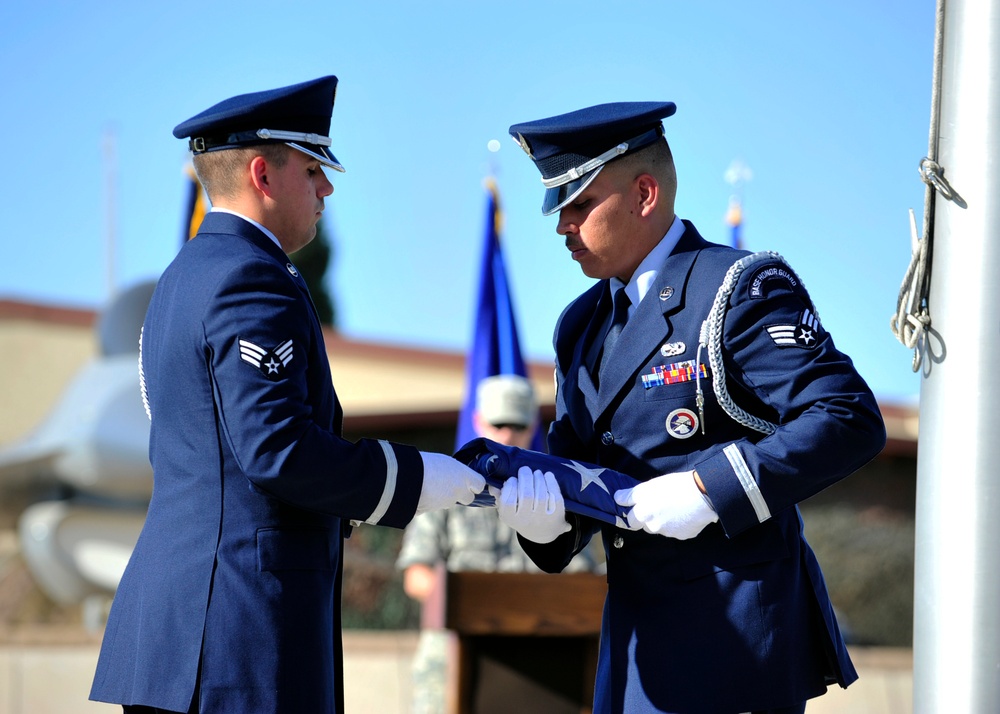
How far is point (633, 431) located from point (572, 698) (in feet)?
8.26

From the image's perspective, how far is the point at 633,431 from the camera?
2.73 metres

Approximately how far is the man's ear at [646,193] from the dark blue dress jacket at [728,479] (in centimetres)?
15

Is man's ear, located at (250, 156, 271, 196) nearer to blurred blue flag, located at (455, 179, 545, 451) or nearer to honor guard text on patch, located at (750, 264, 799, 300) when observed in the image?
honor guard text on patch, located at (750, 264, 799, 300)

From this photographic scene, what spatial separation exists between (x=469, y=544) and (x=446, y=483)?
2.98m

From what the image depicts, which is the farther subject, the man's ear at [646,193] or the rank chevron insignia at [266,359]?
the man's ear at [646,193]

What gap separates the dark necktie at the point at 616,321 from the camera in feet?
9.41

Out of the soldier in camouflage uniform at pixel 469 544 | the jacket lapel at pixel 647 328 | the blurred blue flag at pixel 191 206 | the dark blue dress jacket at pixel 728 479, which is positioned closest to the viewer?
the dark blue dress jacket at pixel 728 479

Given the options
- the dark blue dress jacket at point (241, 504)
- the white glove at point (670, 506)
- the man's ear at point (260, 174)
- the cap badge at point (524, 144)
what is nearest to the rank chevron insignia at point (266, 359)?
the dark blue dress jacket at point (241, 504)

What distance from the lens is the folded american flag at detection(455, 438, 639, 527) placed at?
2588 mm

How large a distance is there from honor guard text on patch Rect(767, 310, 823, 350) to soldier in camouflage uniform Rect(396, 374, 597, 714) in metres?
2.99

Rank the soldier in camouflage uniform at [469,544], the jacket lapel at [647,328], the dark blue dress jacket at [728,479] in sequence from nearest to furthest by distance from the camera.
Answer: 1. the dark blue dress jacket at [728,479]
2. the jacket lapel at [647,328]
3. the soldier in camouflage uniform at [469,544]

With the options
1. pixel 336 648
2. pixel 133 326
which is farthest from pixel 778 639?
pixel 133 326

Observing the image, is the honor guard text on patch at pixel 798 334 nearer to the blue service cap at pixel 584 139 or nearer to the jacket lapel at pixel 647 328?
the jacket lapel at pixel 647 328

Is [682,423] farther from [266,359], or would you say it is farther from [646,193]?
[266,359]
